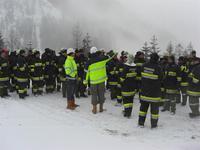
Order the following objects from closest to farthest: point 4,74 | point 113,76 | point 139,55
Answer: point 139,55 → point 4,74 → point 113,76

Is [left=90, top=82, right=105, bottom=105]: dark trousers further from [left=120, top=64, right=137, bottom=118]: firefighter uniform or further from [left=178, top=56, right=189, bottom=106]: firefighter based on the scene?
[left=178, top=56, right=189, bottom=106]: firefighter

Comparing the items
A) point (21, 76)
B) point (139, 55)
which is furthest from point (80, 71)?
point (139, 55)

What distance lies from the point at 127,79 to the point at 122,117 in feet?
4.67

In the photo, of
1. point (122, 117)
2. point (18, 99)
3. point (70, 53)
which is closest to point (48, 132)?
point (122, 117)

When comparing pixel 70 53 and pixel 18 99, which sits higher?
pixel 70 53

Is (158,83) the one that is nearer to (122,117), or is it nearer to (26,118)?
(122,117)

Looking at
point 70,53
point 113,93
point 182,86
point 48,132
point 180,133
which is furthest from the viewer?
point 113,93

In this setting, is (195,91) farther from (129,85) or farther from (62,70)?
(62,70)

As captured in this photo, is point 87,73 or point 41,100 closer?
point 87,73

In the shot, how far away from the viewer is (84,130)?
9.54 meters

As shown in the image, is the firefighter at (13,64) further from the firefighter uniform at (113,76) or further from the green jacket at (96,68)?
the green jacket at (96,68)

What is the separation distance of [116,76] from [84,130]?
5.48 meters

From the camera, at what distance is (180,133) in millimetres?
9875

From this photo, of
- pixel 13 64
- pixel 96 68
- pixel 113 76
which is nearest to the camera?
pixel 96 68
